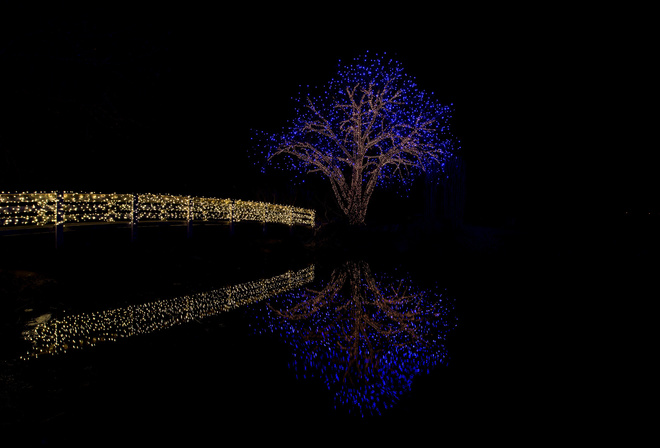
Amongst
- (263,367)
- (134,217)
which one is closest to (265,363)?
(263,367)

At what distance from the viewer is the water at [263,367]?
2.78 meters

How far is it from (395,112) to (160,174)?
36.4 ft

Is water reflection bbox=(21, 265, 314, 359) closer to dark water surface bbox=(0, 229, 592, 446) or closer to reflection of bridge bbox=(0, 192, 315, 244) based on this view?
dark water surface bbox=(0, 229, 592, 446)

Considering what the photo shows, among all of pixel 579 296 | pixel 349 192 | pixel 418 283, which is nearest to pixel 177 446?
pixel 418 283

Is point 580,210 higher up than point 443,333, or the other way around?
point 580,210

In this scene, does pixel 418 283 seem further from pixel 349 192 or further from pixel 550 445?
pixel 349 192

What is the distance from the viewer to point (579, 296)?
26.0 feet

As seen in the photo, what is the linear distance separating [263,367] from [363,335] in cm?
148

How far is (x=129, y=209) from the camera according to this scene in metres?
10.6

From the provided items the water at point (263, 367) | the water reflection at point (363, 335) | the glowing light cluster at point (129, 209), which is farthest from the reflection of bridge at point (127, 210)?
the water reflection at point (363, 335)

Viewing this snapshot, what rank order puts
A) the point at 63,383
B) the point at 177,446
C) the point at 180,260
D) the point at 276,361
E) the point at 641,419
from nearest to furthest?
1. the point at 177,446
2. the point at 641,419
3. the point at 63,383
4. the point at 276,361
5. the point at 180,260

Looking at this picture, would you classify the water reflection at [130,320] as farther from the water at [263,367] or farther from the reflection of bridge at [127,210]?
the reflection of bridge at [127,210]

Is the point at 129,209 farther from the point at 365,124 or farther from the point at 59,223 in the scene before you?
the point at 365,124

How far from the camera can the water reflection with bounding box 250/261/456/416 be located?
11.5 feet
